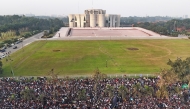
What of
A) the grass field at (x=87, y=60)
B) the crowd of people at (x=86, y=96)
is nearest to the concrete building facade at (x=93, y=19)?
the grass field at (x=87, y=60)

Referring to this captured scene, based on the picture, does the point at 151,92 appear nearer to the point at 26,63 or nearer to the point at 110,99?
the point at 110,99

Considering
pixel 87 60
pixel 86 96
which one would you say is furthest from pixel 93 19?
pixel 86 96

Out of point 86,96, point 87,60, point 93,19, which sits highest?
point 93,19

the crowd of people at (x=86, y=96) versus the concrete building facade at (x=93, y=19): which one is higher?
the concrete building facade at (x=93, y=19)

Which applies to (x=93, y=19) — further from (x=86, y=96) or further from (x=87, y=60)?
(x=86, y=96)

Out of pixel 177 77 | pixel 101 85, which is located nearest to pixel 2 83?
pixel 101 85

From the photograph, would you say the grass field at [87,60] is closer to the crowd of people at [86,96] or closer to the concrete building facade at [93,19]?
the crowd of people at [86,96]
